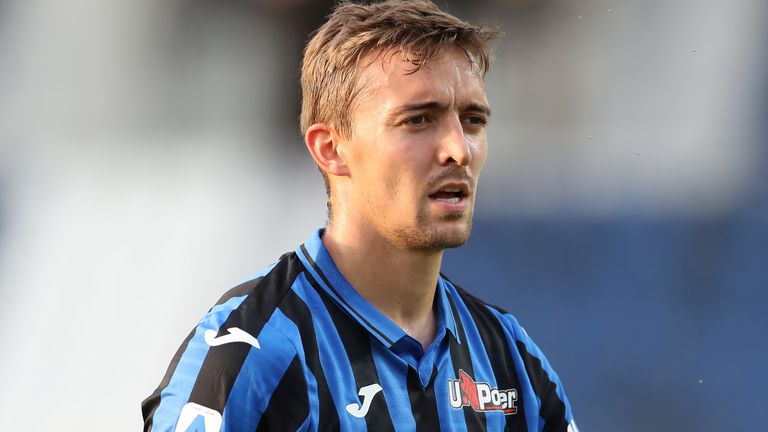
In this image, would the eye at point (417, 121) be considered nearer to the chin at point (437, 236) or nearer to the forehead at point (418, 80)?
the forehead at point (418, 80)

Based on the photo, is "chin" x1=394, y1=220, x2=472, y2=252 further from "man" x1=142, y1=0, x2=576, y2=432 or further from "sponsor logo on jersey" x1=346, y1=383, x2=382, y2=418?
"sponsor logo on jersey" x1=346, y1=383, x2=382, y2=418

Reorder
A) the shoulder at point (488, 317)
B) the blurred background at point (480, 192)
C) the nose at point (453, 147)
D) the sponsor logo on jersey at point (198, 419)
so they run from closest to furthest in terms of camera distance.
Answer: the sponsor logo on jersey at point (198, 419), the nose at point (453, 147), the shoulder at point (488, 317), the blurred background at point (480, 192)

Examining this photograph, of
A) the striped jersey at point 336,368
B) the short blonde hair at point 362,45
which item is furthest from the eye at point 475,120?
the striped jersey at point 336,368

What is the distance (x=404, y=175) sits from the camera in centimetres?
193

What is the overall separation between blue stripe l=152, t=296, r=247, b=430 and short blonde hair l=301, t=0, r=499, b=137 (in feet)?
1.78

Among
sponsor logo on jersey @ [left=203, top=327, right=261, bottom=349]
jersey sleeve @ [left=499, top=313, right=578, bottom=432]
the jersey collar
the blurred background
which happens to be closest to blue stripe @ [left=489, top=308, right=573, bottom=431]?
jersey sleeve @ [left=499, top=313, right=578, bottom=432]

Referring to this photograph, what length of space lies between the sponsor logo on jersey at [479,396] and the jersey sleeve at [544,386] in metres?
0.08

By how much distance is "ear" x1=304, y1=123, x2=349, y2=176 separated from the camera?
80.7 inches

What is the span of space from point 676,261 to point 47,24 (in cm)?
292

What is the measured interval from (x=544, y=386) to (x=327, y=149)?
2.36 ft

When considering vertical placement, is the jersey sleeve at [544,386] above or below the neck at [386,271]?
below

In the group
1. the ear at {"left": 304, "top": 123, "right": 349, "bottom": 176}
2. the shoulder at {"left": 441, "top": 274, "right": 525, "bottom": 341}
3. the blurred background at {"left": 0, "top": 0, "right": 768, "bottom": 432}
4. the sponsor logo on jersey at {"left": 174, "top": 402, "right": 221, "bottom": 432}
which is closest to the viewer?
the sponsor logo on jersey at {"left": 174, "top": 402, "right": 221, "bottom": 432}

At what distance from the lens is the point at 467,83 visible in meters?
2.00

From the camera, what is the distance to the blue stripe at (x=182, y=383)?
1.71m
